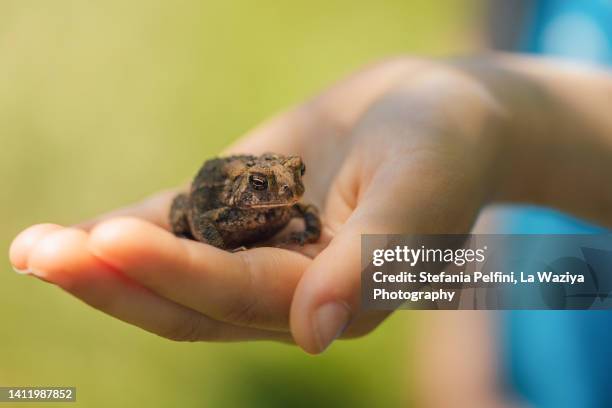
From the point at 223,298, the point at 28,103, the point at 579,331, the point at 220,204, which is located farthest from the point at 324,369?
the point at 28,103

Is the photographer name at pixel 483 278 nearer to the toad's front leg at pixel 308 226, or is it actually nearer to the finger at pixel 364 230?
the finger at pixel 364 230

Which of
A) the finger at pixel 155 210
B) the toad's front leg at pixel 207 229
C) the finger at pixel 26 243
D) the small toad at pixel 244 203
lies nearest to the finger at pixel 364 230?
the small toad at pixel 244 203

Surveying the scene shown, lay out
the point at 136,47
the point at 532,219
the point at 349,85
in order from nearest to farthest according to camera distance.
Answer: the point at 349,85 → the point at 532,219 → the point at 136,47

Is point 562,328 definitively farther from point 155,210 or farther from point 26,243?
point 26,243

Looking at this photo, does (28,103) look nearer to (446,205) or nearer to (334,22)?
(334,22)

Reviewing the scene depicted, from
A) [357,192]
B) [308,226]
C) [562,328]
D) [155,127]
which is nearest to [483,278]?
[357,192]

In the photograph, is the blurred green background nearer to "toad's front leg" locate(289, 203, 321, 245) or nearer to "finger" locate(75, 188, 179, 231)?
"finger" locate(75, 188, 179, 231)

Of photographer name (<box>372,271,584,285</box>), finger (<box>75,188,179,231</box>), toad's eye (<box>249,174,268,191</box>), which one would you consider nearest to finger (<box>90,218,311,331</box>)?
photographer name (<box>372,271,584,285</box>)
